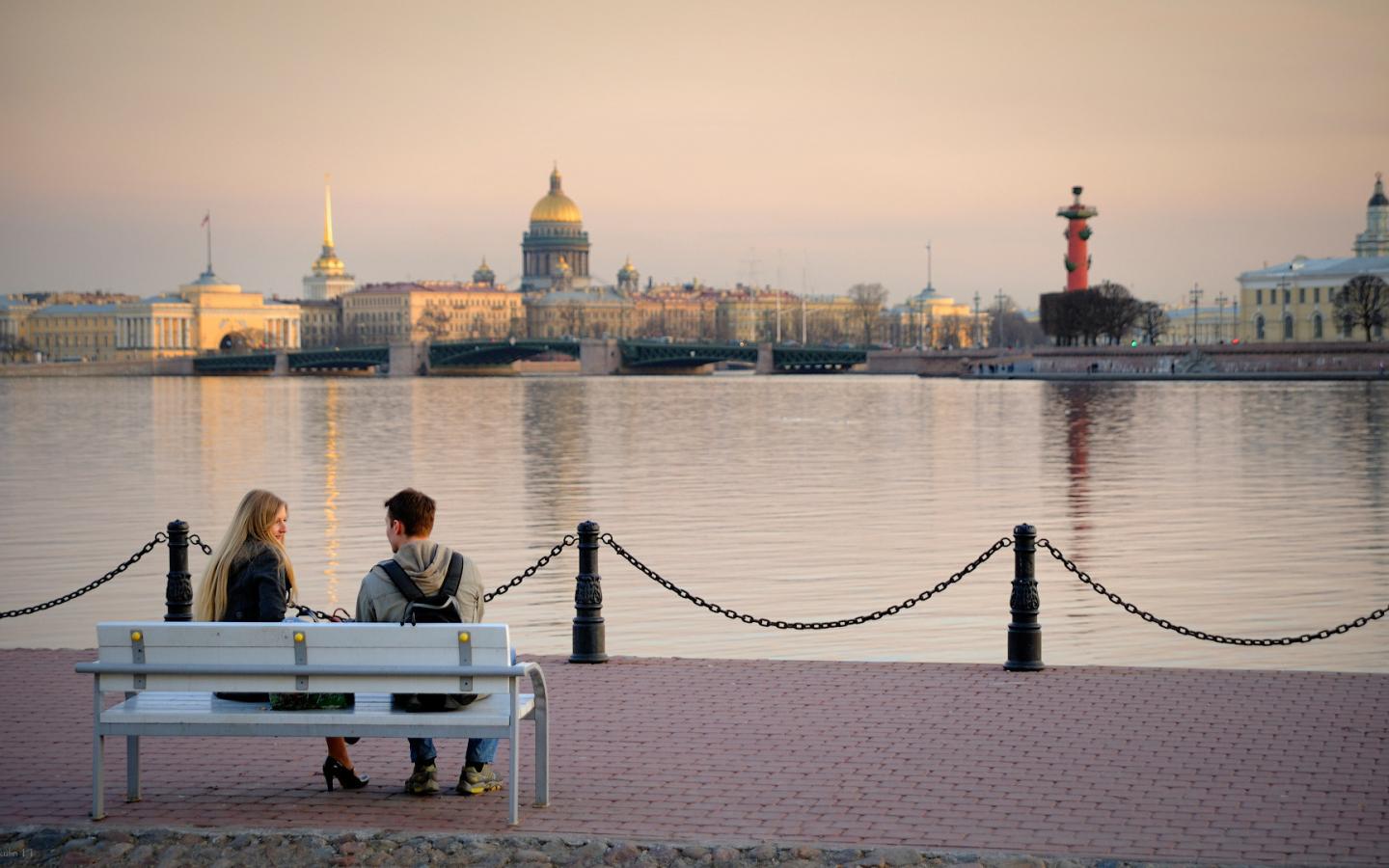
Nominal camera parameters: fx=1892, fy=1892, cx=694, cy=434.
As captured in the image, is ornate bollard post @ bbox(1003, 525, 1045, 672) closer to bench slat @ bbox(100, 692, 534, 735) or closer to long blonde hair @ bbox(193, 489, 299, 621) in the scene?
bench slat @ bbox(100, 692, 534, 735)

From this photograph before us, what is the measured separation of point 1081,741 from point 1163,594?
7.77 meters

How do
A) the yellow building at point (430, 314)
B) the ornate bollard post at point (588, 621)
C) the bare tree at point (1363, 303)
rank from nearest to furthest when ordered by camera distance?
the ornate bollard post at point (588, 621)
the bare tree at point (1363, 303)
the yellow building at point (430, 314)

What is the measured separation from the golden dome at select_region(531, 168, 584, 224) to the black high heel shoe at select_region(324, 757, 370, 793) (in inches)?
7359

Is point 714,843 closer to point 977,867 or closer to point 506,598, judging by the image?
point 977,867

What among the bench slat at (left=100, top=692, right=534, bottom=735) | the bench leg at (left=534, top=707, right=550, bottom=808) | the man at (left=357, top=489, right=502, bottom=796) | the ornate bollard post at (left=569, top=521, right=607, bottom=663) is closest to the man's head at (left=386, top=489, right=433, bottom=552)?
the man at (left=357, top=489, right=502, bottom=796)

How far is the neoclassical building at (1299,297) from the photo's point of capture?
110 metres

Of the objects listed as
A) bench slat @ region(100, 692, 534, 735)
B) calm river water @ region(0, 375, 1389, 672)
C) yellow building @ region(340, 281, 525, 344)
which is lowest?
calm river water @ region(0, 375, 1389, 672)

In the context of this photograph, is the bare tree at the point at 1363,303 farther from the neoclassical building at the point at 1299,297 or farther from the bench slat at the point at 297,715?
the bench slat at the point at 297,715

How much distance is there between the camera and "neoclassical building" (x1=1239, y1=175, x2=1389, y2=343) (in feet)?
362

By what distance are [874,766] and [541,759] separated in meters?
1.29

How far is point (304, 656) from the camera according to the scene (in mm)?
5895

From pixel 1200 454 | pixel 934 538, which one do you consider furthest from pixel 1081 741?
pixel 1200 454

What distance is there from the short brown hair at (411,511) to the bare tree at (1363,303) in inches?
3827

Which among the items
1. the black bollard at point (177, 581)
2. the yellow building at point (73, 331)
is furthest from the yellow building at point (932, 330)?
the black bollard at point (177, 581)
